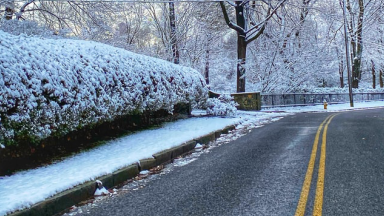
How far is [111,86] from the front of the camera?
7715mm

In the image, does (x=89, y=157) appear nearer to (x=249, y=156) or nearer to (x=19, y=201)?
(x=19, y=201)

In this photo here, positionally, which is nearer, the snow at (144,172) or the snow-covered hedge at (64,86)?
the snow-covered hedge at (64,86)

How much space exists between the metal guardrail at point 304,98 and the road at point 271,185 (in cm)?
1708

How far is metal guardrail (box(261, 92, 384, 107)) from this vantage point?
24.5 metres

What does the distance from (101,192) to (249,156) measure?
3.26 meters

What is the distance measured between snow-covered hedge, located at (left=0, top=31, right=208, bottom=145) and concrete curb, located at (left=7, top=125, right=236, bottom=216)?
1559 mm

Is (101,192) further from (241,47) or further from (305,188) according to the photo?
(241,47)

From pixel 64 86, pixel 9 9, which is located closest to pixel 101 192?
pixel 64 86

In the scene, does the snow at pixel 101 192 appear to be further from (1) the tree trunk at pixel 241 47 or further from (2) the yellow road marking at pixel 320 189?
(1) the tree trunk at pixel 241 47

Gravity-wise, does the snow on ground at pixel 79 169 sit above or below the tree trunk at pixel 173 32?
below

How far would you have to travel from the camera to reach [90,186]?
466cm

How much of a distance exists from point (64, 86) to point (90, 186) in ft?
7.91

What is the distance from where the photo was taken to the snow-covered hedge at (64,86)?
17.0ft

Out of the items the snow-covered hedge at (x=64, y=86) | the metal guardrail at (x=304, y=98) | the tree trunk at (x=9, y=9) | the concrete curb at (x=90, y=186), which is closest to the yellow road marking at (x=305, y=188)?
the concrete curb at (x=90, y=186)
